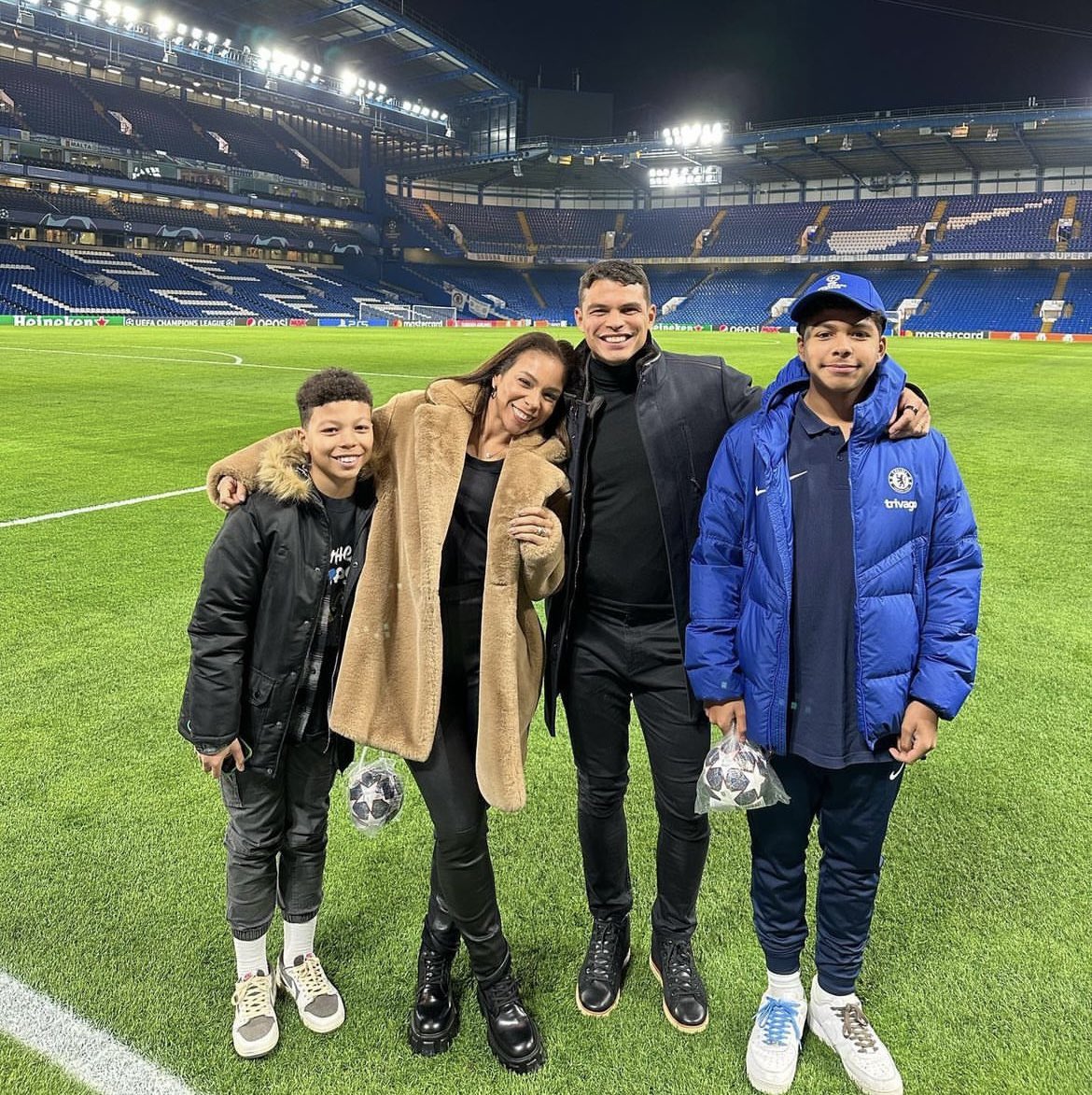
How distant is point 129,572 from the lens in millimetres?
6375

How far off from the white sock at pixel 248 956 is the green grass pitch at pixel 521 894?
12 cm

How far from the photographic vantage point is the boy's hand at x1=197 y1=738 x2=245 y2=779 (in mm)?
2443

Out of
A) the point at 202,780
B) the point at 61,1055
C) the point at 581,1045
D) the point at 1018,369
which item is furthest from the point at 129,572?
the point at 1018,369

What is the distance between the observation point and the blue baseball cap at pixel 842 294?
220 cm

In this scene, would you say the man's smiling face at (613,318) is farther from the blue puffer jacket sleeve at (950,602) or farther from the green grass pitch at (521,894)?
the green grass pitch at (521,894)

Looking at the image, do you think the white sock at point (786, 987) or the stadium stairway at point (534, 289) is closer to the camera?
the white sock at point (786, 987)

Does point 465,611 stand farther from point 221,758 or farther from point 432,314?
point 432,314

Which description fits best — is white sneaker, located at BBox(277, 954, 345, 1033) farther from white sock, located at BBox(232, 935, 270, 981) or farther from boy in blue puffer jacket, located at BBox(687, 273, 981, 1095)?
boy in blue puffer jacket, located at BBox(687, 273, 981, 1095)

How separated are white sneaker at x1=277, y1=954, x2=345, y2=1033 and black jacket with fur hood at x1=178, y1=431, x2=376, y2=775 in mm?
654

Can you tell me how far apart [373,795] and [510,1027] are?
765 mm

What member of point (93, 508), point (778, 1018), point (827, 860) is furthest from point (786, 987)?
point (93, 508)

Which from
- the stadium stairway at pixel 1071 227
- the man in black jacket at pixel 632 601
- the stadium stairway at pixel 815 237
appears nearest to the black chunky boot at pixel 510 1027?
the man in black jacket at pixel 632 601

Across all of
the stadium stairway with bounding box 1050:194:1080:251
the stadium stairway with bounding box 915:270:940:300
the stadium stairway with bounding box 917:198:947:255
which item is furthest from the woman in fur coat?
the stadium stairway with bounding box 917:198:947:255

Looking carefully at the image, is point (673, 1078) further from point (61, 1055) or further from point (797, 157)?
point (797, 157)
